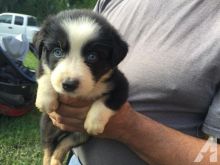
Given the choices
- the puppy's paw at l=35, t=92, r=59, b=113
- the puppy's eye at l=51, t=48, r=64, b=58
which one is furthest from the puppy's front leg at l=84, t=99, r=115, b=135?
the puppy's eye at l=51, t=48, r=64, b=58

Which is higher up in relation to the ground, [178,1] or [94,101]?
[178,1]

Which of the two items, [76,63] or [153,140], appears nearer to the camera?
[76,63]

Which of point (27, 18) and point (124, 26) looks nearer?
point (124, 26)

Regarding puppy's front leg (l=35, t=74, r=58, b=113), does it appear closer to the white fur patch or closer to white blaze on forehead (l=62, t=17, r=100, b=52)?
the white fur patch

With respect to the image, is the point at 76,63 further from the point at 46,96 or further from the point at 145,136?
the point at 145,136

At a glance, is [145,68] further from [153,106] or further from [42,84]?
[42,84]

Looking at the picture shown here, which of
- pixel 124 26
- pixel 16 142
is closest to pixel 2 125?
pixel 16 142

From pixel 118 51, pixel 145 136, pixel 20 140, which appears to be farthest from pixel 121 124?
pixel 20 140
